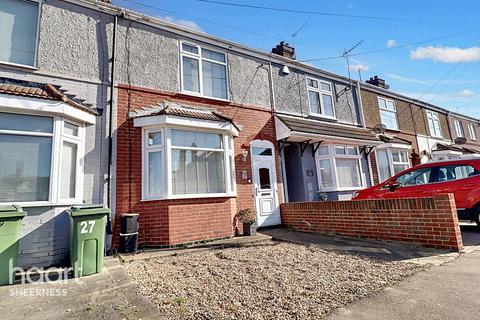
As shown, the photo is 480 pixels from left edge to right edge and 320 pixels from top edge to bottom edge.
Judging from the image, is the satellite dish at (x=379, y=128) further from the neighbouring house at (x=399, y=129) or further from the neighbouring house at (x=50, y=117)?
the neighbouring house at (x=50, y=117)

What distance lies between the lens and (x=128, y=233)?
6.09 m

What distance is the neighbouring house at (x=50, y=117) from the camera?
206 inches

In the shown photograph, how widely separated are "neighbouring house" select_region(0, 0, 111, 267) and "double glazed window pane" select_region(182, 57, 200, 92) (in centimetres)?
230

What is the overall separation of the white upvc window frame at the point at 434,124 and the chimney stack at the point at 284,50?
11.9 meters

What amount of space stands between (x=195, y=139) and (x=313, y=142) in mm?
5220

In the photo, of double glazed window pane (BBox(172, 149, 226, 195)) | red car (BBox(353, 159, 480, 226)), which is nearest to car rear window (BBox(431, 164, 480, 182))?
red car (BBox(353, 159, 480, 226))

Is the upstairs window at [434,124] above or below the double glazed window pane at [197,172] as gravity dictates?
above

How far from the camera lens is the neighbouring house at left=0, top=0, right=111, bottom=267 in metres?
5.23

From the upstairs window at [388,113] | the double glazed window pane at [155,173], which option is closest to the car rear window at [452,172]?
the upstairs window at [388,113]

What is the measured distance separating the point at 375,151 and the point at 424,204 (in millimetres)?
7771

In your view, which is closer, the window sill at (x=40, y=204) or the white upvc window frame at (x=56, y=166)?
the window sill at (x=40, y=204)

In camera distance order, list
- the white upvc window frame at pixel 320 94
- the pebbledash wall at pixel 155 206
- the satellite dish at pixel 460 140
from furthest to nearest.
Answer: the satellite dish at pixel 460 140, the white upvc window frame at pixel 320 94, the pebbledash wall at pixel 155 206

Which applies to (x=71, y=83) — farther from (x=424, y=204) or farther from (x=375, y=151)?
(x=375, y=151)

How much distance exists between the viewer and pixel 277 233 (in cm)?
784
